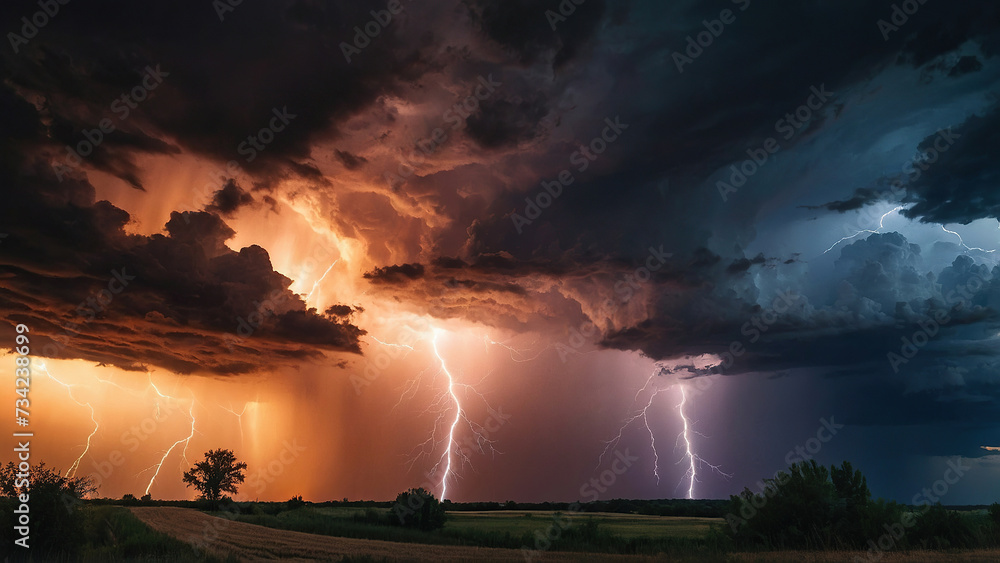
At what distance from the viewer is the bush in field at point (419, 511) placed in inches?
1476

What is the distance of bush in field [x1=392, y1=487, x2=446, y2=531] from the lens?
37.5 meters

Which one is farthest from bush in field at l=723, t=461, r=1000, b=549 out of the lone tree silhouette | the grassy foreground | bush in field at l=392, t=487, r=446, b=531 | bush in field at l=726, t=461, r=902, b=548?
the lone tree silhouette

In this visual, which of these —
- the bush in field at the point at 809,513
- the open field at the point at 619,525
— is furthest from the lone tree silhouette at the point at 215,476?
the bush in field at the point at 809,513

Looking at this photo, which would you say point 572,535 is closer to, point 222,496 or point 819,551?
point 819,551

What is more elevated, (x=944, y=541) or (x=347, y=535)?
(x=944, y=541)

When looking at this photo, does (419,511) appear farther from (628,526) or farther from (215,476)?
(215,476)

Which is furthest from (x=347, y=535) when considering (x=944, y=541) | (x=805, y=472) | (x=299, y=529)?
(x=944, y=541)

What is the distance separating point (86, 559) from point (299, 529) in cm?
2534

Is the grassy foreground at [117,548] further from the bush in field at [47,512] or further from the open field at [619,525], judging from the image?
the open field at [619,525]

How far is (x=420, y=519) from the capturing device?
1475 inches

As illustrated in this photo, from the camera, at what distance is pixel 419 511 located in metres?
37.8

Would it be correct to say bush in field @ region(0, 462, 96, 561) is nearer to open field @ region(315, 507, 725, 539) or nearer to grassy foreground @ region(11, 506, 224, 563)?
grassy foreground @ region(11, 506, 224, 563)

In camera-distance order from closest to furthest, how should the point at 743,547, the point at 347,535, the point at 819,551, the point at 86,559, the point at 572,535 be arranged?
the point at 86,559, the point at 819,551, the point at 743,547, the point at 572,535, the point at 347,535

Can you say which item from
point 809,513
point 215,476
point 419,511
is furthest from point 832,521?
point 215,476
